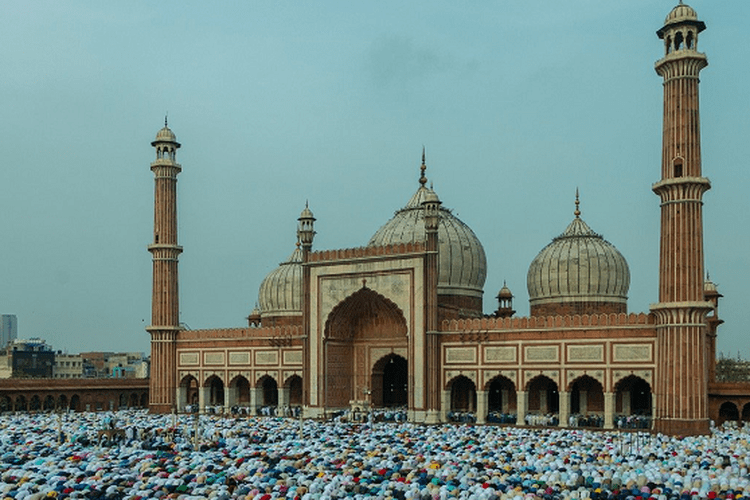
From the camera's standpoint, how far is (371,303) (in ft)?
134

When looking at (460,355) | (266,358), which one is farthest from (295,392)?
(460,355)

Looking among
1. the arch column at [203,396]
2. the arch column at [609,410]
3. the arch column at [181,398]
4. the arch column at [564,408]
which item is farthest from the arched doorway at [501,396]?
the arch column at [181,398]

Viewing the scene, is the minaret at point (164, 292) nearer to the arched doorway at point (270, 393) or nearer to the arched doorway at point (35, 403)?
the arched doorway at point (270, 393)

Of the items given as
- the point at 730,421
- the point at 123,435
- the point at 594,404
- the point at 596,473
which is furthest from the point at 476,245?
the point at 596,473

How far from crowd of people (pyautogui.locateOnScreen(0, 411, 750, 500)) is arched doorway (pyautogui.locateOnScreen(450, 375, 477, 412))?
589cm

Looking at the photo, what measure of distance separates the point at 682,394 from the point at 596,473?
11.2 meters

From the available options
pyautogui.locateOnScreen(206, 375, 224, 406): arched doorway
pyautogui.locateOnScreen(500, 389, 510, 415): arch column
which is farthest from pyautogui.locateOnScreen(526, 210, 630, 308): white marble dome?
Answer: pyautogui.locateOnScreen(206, 375, 224, 406): arched doorway

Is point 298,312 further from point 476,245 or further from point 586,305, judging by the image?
point 586,305

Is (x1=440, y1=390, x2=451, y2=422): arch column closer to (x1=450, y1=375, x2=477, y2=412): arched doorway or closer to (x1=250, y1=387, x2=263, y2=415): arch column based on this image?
(x1=450, y1=375, x2=477, y2=412): arched doorway

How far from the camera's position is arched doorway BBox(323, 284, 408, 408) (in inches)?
1580

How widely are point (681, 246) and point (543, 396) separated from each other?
935cm

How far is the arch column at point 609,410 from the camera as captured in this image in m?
33.0

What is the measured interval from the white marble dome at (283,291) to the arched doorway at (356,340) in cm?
851

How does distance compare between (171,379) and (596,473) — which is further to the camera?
(171,379)
